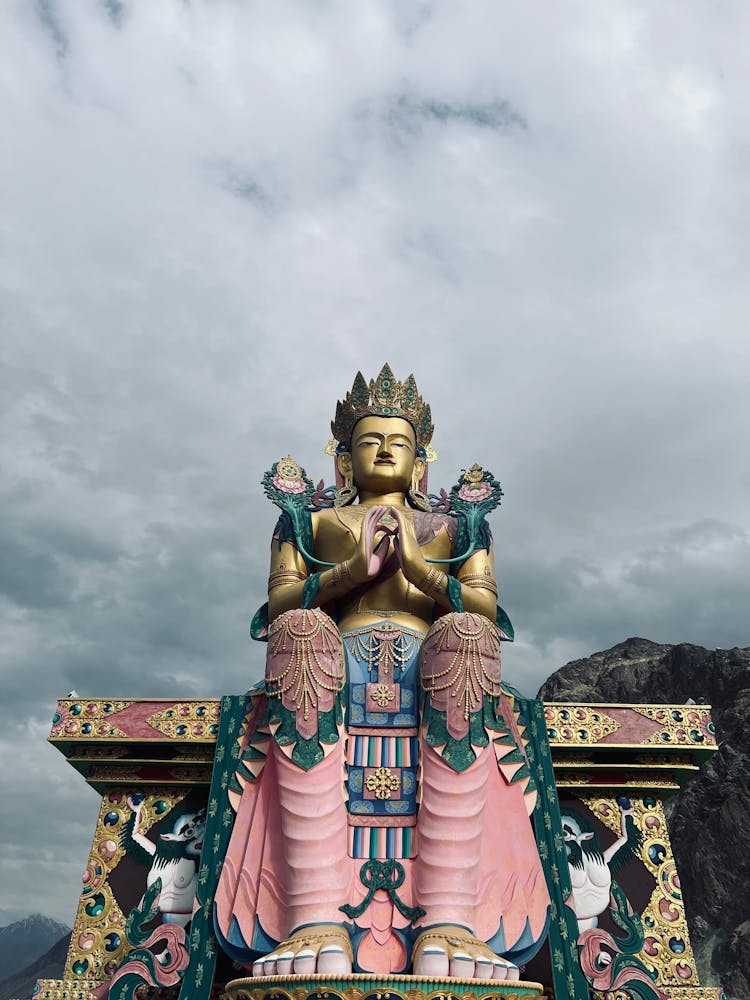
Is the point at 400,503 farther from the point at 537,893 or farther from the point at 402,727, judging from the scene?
the point at 537,893

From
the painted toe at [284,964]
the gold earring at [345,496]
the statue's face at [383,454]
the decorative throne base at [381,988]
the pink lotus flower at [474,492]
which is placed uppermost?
the statue's face at [383,454]

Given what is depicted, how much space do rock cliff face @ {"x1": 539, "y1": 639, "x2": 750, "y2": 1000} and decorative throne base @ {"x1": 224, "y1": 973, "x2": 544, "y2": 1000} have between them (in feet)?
69.4

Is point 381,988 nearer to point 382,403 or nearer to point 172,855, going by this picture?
point 172,855

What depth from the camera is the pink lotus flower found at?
771 cm

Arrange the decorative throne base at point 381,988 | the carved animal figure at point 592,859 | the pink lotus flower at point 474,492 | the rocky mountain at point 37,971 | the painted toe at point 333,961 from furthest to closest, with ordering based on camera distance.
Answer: the rocky mountain at point 37,971 → the pink lotus flower at point 474,492 → the carved animal figure at point 592,859 → the painted toe at point 333,961 → the decorative throne base at point 381,988

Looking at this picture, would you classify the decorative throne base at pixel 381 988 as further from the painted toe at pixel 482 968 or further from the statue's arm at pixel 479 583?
the statue's arm at pixel 479 583

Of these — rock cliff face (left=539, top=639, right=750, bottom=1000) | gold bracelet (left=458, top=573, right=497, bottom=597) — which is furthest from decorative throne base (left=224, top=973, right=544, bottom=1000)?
rock cliff face (left=539, top=639, right=750, bottom=1000)

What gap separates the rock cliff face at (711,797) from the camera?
79.8 feet

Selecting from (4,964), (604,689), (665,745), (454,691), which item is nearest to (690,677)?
(604,689)

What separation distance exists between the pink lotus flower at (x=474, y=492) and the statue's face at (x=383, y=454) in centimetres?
70

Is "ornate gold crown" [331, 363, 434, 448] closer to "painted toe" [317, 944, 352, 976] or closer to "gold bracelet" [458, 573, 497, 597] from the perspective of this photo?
"gold bracelet" [458, 573, 497, 597]

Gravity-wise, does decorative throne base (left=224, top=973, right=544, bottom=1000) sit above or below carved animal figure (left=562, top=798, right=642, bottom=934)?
below

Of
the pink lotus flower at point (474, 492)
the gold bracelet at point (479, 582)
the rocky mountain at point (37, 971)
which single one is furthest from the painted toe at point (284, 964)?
the rocky mountain at point (37, 971)

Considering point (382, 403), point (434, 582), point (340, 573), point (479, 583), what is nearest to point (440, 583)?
point (434, 582)
